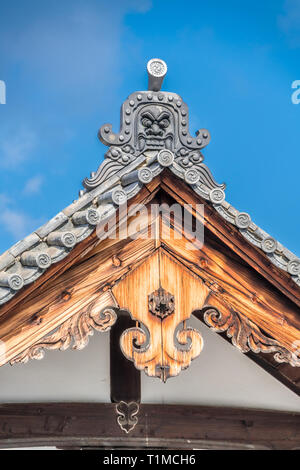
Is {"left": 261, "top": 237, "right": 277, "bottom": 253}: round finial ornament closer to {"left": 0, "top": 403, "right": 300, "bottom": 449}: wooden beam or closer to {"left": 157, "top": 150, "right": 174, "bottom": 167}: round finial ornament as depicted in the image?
{"left": 157, "top": 150, "right": 174, "bottom": 167}: round finial ornament

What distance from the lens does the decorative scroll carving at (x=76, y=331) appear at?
5.32m

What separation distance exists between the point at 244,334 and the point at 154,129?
1500 millimetres

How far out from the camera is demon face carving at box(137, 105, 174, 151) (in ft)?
19.2

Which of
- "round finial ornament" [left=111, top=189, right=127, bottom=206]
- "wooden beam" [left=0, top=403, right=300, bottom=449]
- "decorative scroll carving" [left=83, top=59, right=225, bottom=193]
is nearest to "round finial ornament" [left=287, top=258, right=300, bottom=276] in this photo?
"decorative scroll carving" [left=83, top=59, right=225, bottom=193]

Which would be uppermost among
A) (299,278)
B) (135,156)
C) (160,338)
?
(135,156)

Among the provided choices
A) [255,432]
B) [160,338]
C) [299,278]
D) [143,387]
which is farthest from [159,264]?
[255,432]

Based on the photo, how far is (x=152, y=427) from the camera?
6723 mm

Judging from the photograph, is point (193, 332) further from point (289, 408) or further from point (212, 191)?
point (289, 408)

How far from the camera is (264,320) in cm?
576

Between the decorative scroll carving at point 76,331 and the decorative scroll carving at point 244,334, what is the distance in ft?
2.23

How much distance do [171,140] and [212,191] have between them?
21.9 inches

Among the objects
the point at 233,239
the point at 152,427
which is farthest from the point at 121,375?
the point at 233,239

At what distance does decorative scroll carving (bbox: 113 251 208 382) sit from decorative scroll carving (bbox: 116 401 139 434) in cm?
120

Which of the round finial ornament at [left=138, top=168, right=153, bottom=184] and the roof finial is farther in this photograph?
the roof finial
